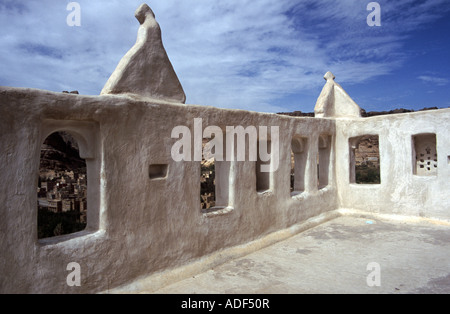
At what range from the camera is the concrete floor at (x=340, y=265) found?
4566 millimetres

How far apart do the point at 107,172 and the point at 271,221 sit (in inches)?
147

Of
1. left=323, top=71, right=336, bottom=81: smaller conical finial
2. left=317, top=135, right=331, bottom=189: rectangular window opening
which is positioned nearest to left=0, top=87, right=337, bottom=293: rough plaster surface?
left=317, top=135, right=331, bottom=189: rectangular window opening

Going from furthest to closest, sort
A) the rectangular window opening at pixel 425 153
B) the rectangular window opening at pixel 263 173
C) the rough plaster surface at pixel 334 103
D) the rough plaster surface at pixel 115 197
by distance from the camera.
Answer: the rough plaster surface at pixel 334 103 → the rectangular window opening at pixel 425 153 → the rectangular window opening at pixel 263 173 → the rough plaster surface at pixel 115 197

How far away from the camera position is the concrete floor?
4.57 meters

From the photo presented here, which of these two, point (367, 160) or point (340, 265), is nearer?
point (340, 265)

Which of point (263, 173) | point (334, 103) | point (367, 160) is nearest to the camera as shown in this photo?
point (263, 173)

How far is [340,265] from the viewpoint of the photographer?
548 centimetres

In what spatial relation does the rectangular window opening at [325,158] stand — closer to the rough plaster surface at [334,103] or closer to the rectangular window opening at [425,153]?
the rough plaster surface at [334,103]

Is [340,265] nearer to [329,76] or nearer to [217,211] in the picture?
[217,211]

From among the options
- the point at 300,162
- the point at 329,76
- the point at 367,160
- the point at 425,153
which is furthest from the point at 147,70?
the point at 367,160

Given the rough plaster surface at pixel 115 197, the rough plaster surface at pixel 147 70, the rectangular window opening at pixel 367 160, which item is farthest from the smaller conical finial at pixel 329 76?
Answer: the rectangular window opening at pixel 367 160

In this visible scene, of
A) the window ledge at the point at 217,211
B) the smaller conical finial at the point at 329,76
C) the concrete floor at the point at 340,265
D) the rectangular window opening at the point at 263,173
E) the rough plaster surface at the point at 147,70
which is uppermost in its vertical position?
the smaller conical finial at the point at 329,76

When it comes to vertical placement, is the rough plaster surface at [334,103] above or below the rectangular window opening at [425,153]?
above
